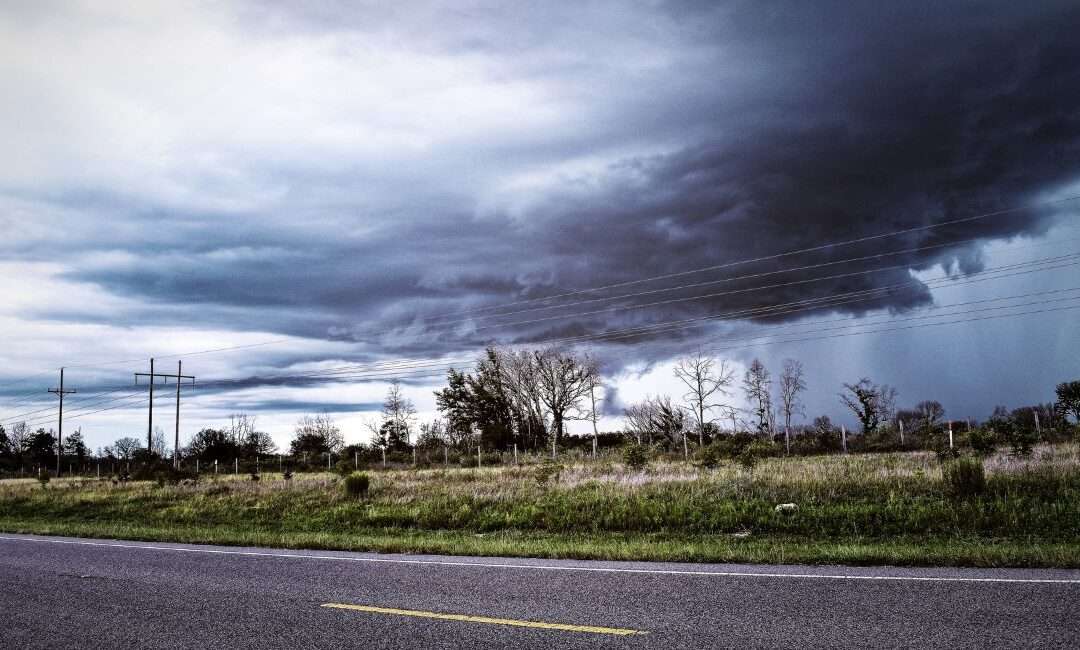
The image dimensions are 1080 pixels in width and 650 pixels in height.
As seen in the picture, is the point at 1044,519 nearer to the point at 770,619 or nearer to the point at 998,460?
the point at 998,460

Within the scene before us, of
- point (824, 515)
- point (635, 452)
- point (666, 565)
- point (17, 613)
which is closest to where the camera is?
point (17, 613)

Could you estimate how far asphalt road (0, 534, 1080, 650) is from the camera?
6875 mm

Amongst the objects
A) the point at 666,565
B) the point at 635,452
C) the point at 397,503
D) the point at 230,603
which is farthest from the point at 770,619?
the point at 635,452

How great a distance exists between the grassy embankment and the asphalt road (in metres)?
2.04

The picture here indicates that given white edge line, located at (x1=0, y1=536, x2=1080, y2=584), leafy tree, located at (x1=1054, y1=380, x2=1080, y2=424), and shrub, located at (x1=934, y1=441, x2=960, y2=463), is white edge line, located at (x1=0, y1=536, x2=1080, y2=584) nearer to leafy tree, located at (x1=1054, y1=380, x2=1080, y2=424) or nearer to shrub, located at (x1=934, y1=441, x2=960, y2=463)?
shrub, located at (x1=934, y1=441, x2=960, y2=463)

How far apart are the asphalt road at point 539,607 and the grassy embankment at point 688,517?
2.04 m

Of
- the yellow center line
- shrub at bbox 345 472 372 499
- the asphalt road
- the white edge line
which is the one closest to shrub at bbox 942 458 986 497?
the asphalt road

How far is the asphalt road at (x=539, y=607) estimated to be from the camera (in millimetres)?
6875

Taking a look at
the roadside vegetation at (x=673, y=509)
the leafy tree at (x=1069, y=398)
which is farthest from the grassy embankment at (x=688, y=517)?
the leafy tree at (x=1069, y=398)

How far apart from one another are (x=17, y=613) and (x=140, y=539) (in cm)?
1109

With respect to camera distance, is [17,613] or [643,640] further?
[17,613]

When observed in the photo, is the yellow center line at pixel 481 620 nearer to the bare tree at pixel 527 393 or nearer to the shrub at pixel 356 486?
the shrub at pixel 356 486

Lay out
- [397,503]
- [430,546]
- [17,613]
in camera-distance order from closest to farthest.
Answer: [17,613] → [430,546] → [397,503]

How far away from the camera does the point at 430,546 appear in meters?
15.4
